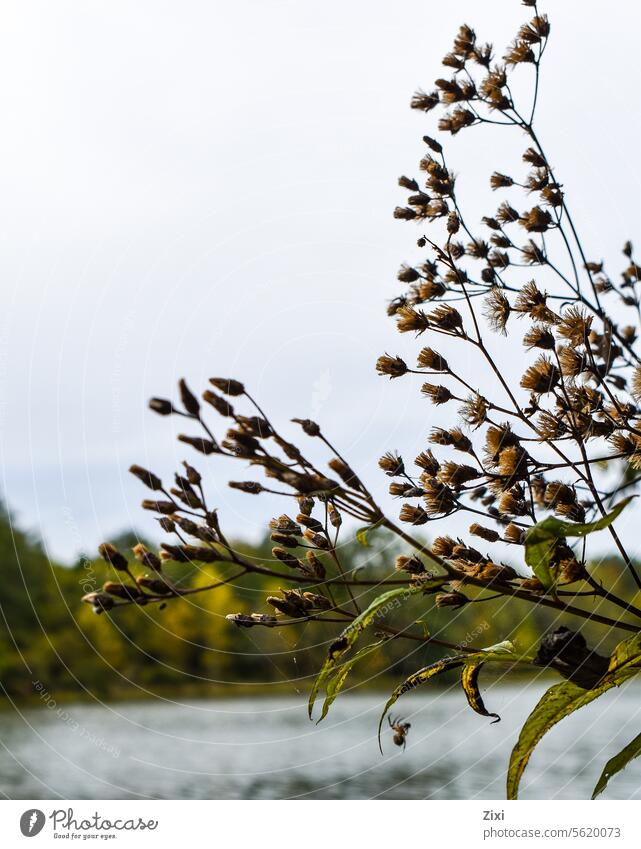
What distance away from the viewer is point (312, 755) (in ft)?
78.1

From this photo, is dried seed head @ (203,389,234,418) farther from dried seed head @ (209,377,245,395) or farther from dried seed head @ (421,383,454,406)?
dried seed head @ (421,383,454,406)

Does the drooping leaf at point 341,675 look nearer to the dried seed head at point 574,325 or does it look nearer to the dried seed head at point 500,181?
the dried seed head at point 574,325

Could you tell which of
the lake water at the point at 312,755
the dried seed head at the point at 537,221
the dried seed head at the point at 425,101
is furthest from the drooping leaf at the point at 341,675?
the lake water at the point at 312,755

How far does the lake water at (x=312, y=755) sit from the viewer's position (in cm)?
1603

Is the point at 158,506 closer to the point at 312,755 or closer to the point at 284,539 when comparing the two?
the point at 284,539

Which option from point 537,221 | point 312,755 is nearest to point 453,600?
point 537,221

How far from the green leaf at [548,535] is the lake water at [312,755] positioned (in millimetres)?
11464

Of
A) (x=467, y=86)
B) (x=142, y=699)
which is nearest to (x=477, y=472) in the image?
(x=467, y=86)

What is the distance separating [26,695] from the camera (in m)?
32.9

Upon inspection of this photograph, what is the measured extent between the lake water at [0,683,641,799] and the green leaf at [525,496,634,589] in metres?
11.5

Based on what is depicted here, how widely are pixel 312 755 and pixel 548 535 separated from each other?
24.3 meters

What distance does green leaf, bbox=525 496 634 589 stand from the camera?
3.13 feet

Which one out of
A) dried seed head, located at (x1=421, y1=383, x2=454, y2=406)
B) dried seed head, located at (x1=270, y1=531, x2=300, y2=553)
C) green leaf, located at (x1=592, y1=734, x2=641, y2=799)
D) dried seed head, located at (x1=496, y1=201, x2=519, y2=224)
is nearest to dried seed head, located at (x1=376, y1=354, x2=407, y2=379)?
dried seed head, located at (x1=421, y1=383, x2=454, y2=406)
